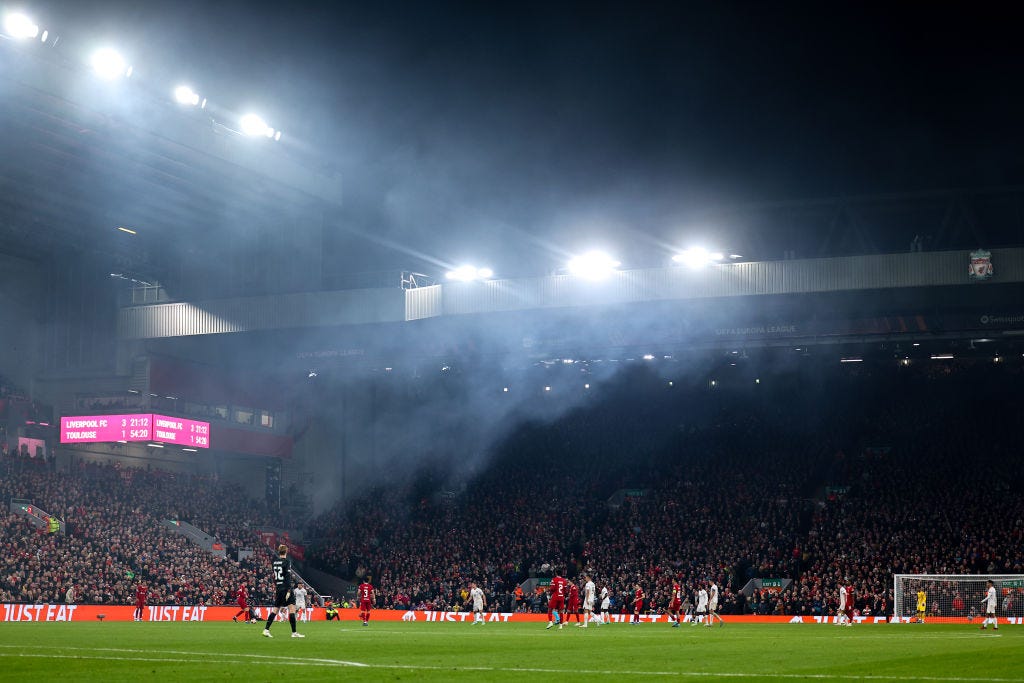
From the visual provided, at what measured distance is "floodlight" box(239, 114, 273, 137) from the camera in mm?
41094

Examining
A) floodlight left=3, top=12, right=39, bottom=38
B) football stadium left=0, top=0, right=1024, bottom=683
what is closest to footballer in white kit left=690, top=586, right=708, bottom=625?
football stadium left=0, top=0, right=1024, bottom=683

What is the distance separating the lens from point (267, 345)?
57406 mm

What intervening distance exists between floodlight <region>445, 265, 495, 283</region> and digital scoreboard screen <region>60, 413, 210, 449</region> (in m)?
17.9

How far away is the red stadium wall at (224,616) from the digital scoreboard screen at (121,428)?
11150mm

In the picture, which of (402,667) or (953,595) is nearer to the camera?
(402,667)

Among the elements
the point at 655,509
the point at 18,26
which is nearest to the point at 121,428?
the point at 18,26

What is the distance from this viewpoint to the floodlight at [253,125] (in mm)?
41094

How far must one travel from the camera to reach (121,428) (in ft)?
181

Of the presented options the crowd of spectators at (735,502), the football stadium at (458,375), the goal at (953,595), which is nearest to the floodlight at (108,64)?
the football stadium at (458,375)

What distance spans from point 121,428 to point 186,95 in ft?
71.1

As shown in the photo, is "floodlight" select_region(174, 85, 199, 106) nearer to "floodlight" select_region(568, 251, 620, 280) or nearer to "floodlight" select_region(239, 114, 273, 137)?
"floodlight" select_region(239, 114, 273, 137)

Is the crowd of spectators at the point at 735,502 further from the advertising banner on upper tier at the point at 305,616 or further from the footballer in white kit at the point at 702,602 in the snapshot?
the footballer in white kit at the point at 702,602

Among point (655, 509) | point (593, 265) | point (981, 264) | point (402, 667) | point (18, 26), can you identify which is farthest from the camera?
point (655, 509)

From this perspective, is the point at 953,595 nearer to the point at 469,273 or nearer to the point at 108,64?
the point at 469,273
